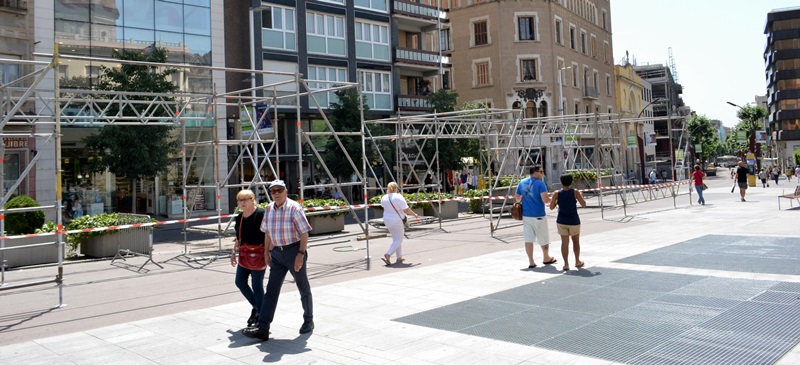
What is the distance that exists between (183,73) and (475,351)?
27.6 m

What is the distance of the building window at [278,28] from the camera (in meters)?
34.1

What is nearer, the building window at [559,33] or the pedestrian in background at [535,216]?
the pedestrian in background at [535,216]

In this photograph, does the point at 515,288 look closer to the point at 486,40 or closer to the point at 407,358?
the point at 407,358

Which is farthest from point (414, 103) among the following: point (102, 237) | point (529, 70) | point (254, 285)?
point (254, 285)

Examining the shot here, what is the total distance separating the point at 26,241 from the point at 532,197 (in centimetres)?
1153

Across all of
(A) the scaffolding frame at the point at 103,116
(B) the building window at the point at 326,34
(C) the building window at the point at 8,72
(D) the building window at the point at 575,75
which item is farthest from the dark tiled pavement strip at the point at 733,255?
(D) the building window at the point at 575,75

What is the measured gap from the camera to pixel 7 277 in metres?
13.0

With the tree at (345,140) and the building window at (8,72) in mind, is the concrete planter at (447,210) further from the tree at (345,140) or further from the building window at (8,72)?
the building window at (8,72)

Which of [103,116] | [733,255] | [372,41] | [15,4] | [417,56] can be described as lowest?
[733,255]

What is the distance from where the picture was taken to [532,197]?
1145 cm

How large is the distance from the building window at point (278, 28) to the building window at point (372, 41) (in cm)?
476

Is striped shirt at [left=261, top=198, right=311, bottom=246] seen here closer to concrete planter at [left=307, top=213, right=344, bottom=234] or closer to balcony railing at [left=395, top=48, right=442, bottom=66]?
concrete planter at [left=307, top=213, right=344, bottom=234]

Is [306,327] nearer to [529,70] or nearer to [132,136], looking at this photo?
[132,136]

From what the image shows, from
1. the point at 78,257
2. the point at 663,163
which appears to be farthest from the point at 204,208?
the point at 663,163
